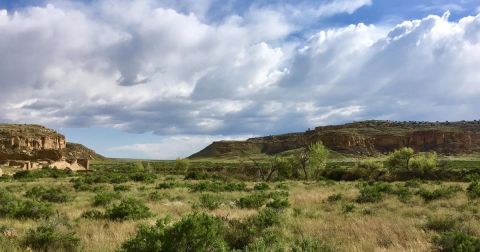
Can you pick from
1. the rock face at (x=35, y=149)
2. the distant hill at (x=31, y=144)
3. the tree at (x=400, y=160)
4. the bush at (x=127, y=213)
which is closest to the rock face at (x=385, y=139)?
the rock face at (x=35, y=149)

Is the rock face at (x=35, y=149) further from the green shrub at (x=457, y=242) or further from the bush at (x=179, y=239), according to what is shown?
the green shrub at (x=457, y=242)

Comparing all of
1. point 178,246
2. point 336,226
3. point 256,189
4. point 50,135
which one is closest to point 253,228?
point 336,226

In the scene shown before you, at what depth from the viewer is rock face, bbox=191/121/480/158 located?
134 meters

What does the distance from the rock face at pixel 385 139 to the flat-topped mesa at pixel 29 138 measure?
67512 millimetres

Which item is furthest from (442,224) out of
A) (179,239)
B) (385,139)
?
(385,139)

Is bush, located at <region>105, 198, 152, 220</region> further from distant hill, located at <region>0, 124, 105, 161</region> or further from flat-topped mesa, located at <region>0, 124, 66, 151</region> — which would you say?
flat-topped mesa, located at <region>0, 124, 66, 151</region>

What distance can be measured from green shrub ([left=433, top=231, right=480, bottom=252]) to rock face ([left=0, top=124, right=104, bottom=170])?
6230cm

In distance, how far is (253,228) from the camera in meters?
9.40

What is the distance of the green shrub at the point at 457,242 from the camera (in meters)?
6.90

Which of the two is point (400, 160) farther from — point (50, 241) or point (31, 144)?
A: point (31, 144)

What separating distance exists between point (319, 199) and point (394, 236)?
10766mm

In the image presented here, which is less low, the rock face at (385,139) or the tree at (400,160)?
the rock face at (385,139)

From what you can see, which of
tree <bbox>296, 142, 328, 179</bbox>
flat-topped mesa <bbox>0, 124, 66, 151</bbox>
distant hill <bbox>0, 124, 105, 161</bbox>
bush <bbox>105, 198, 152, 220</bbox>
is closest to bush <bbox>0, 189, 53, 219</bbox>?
bush <bbox>105, 198, 152, 220</bbox>

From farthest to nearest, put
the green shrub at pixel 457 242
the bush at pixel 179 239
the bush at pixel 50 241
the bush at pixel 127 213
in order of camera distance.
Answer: the bush at pixel 127 213 < the bush at pixel 50 241 < the green shrub at pixel 457 242 < the bush at pixel 179 239
